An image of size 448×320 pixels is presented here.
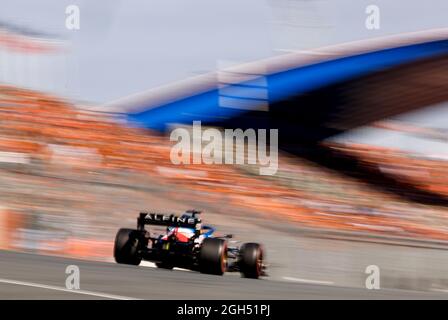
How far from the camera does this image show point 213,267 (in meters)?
9.23

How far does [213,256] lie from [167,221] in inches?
37.0

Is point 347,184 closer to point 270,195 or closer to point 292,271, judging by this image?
point 270,195

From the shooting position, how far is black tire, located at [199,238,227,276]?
9.19 meters

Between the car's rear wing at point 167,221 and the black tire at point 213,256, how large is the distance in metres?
0.74

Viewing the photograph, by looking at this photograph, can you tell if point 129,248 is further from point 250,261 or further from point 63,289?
point 63,289

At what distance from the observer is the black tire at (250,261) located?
9562mm

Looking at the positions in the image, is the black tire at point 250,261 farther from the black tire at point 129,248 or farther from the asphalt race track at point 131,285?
the black tire at point 129,248

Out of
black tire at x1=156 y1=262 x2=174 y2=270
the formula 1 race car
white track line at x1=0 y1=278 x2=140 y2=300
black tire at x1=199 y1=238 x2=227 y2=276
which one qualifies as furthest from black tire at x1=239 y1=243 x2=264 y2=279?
white track line at x1=0 y1=278 x2=140 y2=300

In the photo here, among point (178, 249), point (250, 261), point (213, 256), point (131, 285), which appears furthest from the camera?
point (178, 249)

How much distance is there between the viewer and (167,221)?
32.3ft

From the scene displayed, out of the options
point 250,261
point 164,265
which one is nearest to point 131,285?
point 250,261

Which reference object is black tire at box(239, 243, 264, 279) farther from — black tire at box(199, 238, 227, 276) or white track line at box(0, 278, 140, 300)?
white track line at box(0, 278, 140, 300)

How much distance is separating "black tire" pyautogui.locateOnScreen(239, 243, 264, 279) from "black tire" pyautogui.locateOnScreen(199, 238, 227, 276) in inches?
15.1
